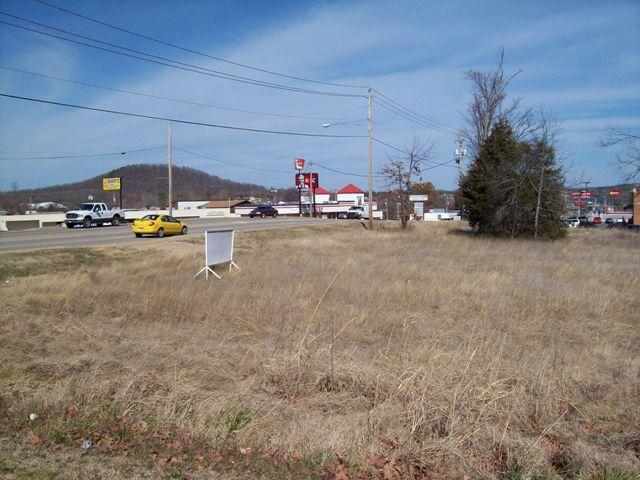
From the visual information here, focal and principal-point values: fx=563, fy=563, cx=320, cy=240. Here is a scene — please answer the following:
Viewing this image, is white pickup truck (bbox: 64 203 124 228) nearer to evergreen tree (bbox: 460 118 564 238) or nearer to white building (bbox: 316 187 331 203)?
evergreen tree (bbox: 460 118 564 238)

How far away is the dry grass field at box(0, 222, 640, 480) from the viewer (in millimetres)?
4719

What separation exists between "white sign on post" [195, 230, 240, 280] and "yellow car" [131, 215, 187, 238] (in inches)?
714

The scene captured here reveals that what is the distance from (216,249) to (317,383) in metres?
12.1

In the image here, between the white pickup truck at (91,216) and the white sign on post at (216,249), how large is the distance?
31561 millimetres

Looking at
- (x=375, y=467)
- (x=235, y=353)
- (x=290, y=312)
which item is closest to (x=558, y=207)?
(x=290, y=312)

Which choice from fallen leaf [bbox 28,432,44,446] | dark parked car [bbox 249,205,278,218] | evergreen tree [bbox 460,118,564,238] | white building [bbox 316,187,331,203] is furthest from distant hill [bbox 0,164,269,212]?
fallen leaf [bbox 28,432,44,446]

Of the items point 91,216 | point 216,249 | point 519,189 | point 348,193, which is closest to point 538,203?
point 519,189

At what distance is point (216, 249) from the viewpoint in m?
18.0

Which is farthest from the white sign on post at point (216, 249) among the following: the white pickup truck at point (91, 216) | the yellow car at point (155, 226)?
the white pickup truck at point (91, 216)

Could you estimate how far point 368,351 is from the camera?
328 inches

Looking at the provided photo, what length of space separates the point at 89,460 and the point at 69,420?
94 cm

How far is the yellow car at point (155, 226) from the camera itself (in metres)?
36.2

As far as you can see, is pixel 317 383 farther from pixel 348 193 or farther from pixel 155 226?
pixel 348 193

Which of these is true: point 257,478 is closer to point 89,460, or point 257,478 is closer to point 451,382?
point 89,460
